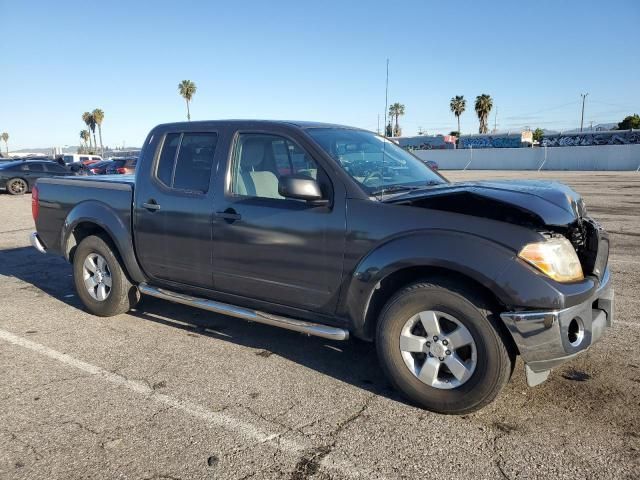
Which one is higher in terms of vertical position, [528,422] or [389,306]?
[389,306]

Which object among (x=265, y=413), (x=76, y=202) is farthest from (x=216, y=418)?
(x=76, y=202)

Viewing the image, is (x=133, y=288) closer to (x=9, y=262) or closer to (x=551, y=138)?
(x=9, y=262)

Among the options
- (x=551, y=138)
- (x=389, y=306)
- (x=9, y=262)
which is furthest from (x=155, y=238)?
(x=551, y=138)

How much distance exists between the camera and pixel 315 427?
3.15m

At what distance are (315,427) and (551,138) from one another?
67079 millimetres

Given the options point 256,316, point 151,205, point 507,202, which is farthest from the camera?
A: point 151,205

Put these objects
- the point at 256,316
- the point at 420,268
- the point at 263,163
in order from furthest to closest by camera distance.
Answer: the point at 263,163 → the point at 256,316 → the point at 420,268

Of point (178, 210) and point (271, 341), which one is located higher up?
point (178, 210)

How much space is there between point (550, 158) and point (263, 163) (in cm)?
4024

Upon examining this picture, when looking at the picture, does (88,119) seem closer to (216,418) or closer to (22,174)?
(22,174)

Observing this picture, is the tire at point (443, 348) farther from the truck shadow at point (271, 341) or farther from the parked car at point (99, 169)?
the parked car at point (99, 169)

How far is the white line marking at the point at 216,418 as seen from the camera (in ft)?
9.11

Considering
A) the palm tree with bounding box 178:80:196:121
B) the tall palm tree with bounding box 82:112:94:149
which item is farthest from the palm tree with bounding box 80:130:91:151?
the palm tree with bounding box 178:80:196:121

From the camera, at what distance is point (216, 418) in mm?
3266
